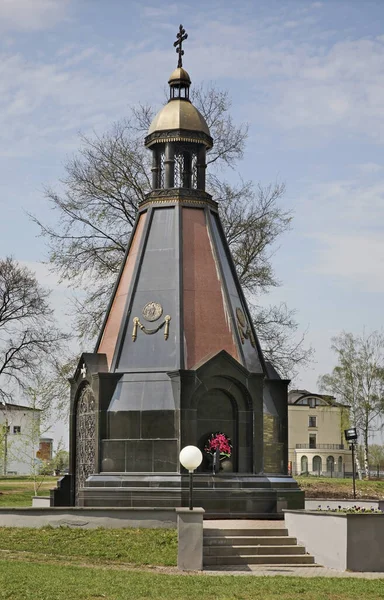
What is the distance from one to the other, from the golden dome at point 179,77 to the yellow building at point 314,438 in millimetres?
70167

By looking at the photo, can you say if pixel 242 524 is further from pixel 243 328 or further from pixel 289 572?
pixel 243 328

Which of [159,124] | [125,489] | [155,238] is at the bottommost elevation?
[125,489]

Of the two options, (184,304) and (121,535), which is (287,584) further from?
(184,304)

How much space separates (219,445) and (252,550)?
343 centimetres

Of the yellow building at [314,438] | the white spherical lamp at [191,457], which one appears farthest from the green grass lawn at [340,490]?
the yellow building at [314,438]

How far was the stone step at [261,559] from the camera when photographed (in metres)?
18.0

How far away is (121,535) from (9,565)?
349 centimetres

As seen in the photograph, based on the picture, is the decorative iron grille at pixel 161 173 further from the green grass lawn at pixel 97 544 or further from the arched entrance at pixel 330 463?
the arched entrance at pixel 330 463

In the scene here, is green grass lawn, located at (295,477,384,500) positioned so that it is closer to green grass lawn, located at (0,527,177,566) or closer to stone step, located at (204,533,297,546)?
stone step, located at (204,533,297,546)

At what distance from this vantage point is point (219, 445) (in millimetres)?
21562

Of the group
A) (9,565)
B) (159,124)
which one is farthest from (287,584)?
(159,124)

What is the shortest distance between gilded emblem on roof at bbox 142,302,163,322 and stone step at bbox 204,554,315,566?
6.49m

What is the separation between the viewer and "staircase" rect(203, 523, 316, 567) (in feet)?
59.6

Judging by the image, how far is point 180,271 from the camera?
906 inches
